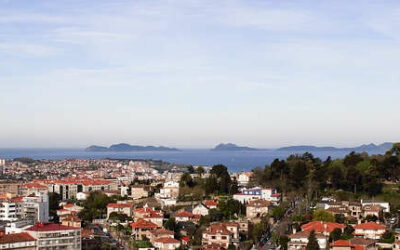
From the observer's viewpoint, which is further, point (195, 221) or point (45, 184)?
point (45, 184)

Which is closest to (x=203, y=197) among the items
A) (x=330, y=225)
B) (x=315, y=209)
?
(x=315, y=209)

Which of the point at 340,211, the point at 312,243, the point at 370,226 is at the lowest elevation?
the point at 312,243

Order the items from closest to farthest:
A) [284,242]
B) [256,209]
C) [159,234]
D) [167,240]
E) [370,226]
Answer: [284,242]
[370,226]
[167,240]
[159,234]
[256,209]

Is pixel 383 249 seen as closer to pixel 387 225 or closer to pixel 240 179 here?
pixel 387 225

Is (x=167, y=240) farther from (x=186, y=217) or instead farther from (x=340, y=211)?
(x=340, y=211)

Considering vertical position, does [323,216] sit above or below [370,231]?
above

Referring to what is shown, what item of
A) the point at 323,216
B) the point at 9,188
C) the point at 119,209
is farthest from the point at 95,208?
the point at 9,188

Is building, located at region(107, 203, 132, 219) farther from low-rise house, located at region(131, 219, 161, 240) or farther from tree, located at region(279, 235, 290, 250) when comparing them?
tree, located at region(279, 235, 290, 250)
